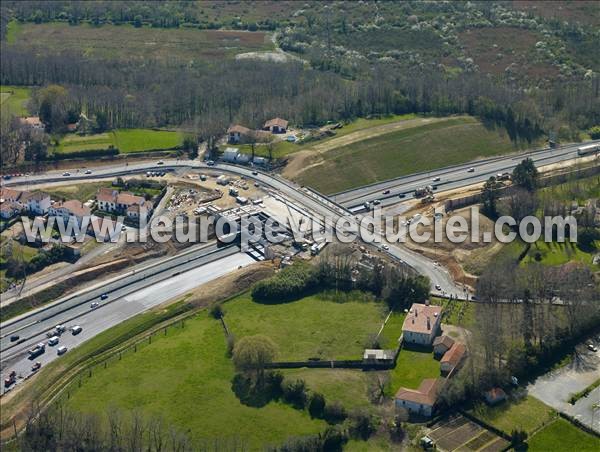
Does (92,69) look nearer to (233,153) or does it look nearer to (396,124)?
(233,153)

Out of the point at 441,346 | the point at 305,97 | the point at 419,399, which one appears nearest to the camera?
the point at 419,399

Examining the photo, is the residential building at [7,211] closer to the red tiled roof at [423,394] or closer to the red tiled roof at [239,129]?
the red tiled roof at [239,129]

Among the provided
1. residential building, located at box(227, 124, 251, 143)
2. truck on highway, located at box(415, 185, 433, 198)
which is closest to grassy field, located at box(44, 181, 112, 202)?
residential building, located at box(227, 124, 251, 143)

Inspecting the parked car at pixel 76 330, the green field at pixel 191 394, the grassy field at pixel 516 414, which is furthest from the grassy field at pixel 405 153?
the grassy field at pixel 516 414

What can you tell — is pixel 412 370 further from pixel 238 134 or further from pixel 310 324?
pixel 238 134

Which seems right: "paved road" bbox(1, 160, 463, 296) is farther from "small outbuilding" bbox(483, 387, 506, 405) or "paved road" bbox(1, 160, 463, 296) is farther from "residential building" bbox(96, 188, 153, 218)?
"small outbuilding" bbox(483, 387, 506, 405)

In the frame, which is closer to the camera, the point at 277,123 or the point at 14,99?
the point at 277,123

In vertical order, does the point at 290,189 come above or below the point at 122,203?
above

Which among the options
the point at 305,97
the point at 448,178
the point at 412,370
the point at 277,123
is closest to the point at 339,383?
the point at 412,370
